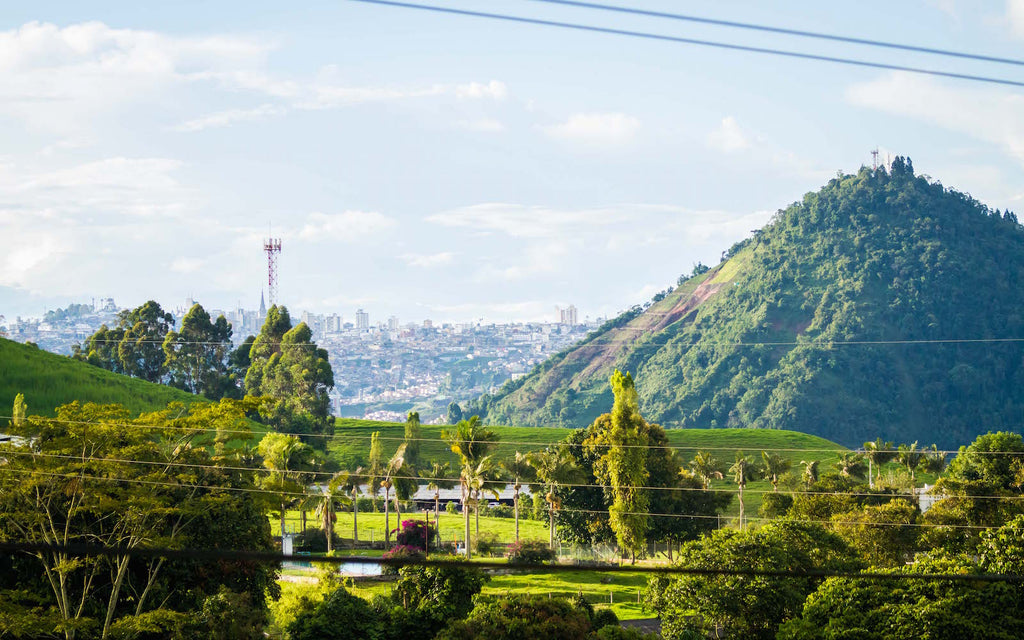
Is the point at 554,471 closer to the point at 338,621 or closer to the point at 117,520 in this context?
the point at 338,621

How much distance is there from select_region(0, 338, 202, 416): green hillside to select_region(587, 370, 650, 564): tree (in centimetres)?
3279

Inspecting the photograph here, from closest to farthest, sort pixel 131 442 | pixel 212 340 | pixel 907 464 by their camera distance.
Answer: pixel 131 442 < pixel 907 464 < pixel 212 340

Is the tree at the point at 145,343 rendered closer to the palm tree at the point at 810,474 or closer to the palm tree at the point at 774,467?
the palm tree at the point at 774,467

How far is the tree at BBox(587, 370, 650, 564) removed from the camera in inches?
1854

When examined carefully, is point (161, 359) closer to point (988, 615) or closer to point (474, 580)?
point (474, 580)

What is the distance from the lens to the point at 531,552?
45.0 meters

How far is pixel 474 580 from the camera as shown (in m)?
30.1

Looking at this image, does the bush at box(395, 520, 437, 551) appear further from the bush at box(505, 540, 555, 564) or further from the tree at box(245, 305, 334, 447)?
the tree at box(245, 305, 334, 447)

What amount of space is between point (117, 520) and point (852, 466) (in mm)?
37987

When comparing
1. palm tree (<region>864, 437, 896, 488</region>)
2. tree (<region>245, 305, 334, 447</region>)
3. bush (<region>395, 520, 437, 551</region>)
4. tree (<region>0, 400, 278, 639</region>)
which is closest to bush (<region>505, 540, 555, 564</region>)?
bush (<region>395, 520, 437, 551</region>)

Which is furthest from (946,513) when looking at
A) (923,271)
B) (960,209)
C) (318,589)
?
(960,209)

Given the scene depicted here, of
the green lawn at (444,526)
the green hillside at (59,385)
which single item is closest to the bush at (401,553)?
the green lawn at (444,526)

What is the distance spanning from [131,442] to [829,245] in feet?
424

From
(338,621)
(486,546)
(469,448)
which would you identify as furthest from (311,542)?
(338,621)
